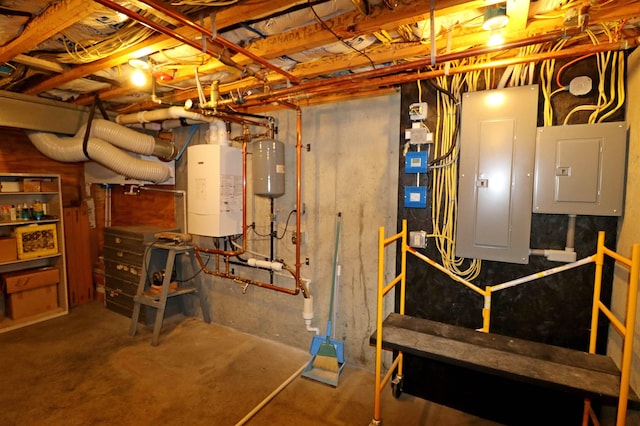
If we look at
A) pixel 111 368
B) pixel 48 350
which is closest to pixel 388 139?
pixel 111 368

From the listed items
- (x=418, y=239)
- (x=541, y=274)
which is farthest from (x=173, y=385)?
(x=541, y=274)

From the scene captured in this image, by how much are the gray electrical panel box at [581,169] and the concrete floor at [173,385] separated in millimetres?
1510

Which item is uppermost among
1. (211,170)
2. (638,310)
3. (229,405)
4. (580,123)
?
(580,123)

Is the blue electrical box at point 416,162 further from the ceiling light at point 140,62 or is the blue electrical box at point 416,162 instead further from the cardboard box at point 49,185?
the cardboard box at point 49,185

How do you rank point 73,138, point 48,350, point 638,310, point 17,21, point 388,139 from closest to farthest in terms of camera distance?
point 638,310, point 17,21, point 388,139, point 48,350, point 73,138

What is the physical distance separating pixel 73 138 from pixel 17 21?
1.75m

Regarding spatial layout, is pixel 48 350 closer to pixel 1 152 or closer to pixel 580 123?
pixel 1 152

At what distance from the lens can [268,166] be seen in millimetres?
2771

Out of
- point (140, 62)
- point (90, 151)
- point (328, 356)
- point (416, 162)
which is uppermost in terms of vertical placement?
point (140, 62)

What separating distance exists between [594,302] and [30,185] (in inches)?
202

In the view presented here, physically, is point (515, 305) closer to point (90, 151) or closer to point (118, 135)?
point (118, 135)

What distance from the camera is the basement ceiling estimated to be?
4.90ft

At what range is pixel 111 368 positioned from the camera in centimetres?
270

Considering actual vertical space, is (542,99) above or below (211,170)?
above
